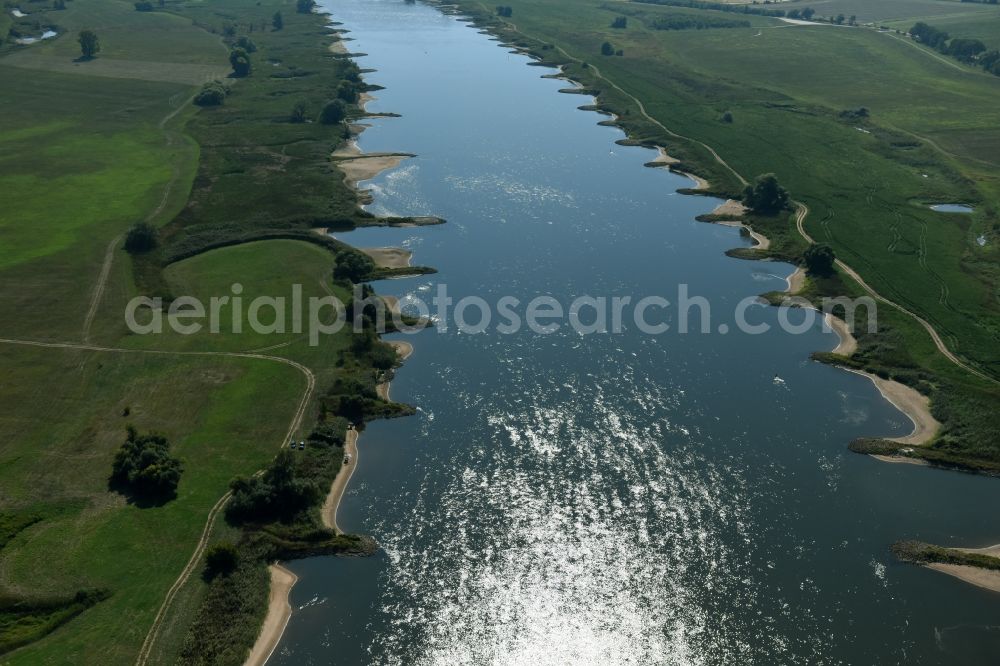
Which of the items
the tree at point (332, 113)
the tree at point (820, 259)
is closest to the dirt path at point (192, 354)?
the tree at point (820, 259)

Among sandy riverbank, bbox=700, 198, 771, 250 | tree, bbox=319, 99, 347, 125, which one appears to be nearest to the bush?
sandy riverbank, bbox=700, 198, 771, 250

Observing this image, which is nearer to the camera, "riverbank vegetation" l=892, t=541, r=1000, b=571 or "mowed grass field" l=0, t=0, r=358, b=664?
"mowed grass field" l=0, t=0, r=358, b=664

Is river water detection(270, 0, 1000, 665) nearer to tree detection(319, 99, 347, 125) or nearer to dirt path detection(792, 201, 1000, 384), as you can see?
dirt path detection(792, 201, 1000, 384)

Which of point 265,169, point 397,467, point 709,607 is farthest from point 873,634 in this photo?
point 265,169

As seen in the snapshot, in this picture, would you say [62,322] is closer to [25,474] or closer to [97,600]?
[25,474]

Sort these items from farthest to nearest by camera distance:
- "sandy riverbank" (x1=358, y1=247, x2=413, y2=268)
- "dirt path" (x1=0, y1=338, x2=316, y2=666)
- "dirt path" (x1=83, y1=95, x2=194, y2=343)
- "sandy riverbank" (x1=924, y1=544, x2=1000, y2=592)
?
1. "sandy riverbank" (x1=358, y1=247, x2=413, y2=268)
2. "dirt path" (x1=83, y1=95, x2=194, y2=343)
3. "sandy riverbank" (x1=924, y1=544, x2=1000, y2=592)
4. "dirt path" (x1=0, y1=338, x2=316, y2=666)
